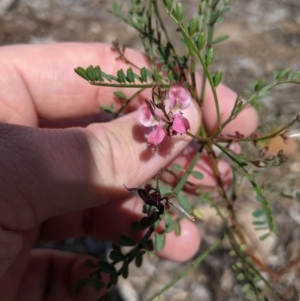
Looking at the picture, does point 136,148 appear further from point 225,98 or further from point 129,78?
point 225,98

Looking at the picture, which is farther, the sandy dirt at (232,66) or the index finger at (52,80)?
the sandy dirt at (232,66)

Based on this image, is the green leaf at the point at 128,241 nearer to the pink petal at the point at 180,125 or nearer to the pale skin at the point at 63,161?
the pale skin at the point at 63,161

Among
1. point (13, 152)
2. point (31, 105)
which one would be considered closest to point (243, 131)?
point (31, 105)

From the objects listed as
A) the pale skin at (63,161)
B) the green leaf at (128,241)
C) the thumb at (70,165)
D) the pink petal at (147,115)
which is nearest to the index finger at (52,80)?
the pale skin at (63,161)

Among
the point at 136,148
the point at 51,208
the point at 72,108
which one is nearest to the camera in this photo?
the point at 51,208

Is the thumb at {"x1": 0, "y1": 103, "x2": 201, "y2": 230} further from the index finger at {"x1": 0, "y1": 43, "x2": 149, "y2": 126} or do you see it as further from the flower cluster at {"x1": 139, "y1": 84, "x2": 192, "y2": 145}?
the index finger at {"x1": 0, "y1": 43, "x2": 149, "y2": 126}

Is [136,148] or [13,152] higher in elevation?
[13,152]

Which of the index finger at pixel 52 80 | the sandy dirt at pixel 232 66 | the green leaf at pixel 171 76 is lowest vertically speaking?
the sandy dirt at pixel 232 66
